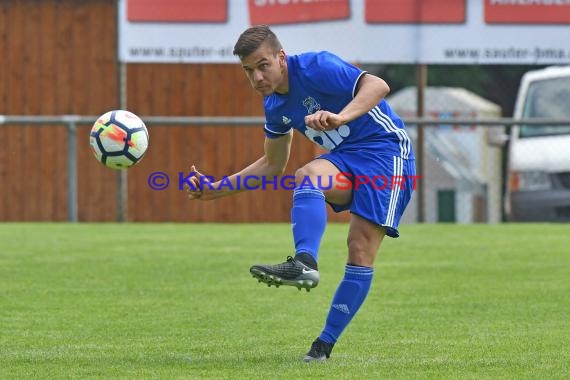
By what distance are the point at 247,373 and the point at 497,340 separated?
69.7 inches

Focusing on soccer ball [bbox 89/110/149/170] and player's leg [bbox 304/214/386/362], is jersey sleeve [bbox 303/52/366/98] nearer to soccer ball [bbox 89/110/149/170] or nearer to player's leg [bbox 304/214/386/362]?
player's leg [bbox 304/214/386/362]

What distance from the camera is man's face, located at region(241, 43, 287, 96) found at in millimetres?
6375

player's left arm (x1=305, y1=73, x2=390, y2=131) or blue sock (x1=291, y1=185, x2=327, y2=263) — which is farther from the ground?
player's left arm (x1=305, y1=73, x2=390, y2=131)

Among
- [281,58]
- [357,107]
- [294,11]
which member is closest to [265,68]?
[281,58]

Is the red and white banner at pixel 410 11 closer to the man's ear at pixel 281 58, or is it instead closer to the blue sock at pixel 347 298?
the man's ear at pixel 281 58

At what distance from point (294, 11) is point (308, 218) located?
1225 cm

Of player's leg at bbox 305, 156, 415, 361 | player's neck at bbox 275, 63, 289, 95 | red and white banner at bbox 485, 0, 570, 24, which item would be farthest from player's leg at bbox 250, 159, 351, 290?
red and white banner at bbox 485, 0, 570, 24

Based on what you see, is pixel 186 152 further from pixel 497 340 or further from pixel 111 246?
pixel 497 340

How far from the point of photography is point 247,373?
240 inches

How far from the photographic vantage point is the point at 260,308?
29.3ft

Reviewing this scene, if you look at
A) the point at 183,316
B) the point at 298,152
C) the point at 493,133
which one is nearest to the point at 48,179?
the point at 298,152

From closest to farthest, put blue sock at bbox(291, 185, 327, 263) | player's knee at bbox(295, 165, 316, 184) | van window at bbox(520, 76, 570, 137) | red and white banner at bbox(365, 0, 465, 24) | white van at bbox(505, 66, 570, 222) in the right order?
blue sock at bbox(291, 185, 327, 263)
player's knee at bbox(295, 165, 316, 184)
white van at bbox(505, 66, 570, 222)
red and white banner at bbox(365, 0, 465, 24)
van window at bbox(520, 76, 570, 137)

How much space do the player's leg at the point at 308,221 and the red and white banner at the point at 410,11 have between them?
11466 mm

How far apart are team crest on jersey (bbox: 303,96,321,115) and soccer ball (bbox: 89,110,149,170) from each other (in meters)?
1.55
